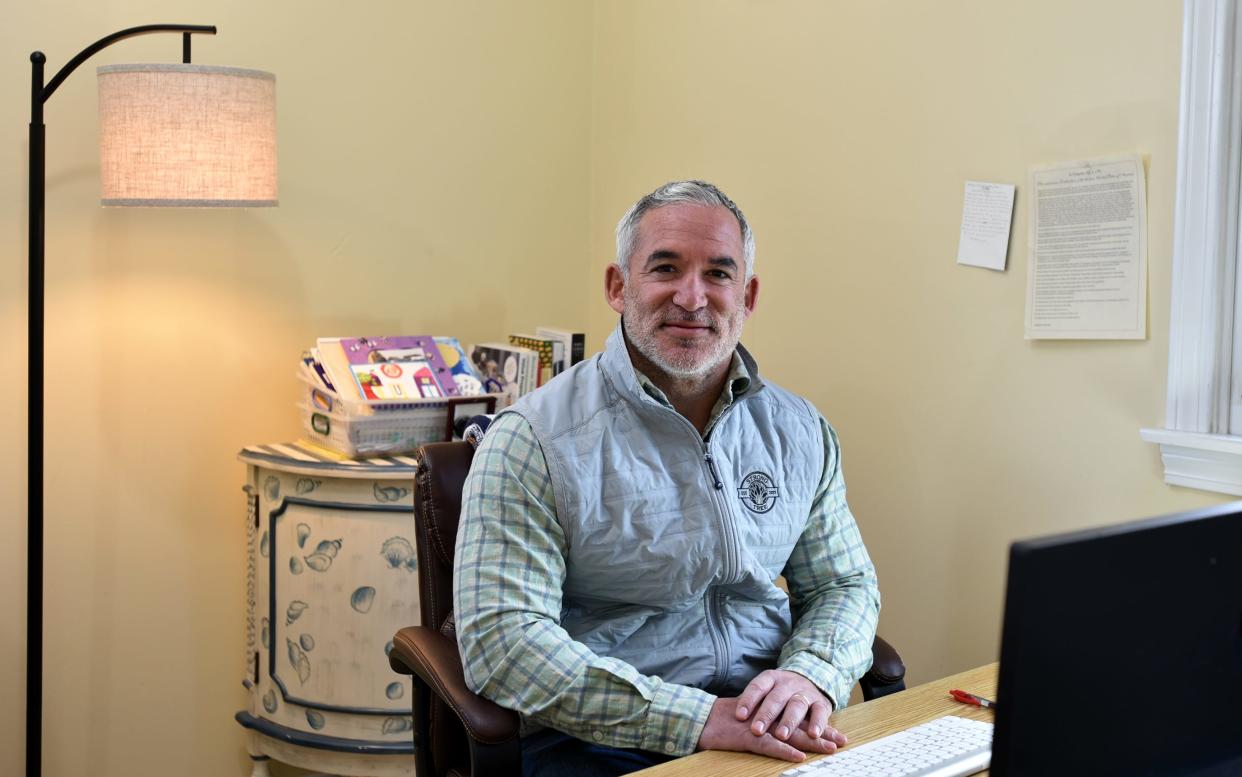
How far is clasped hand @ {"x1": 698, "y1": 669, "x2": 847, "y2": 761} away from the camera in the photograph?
1.42m

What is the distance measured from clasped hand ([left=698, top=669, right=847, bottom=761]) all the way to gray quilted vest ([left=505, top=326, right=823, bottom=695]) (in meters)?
0.18

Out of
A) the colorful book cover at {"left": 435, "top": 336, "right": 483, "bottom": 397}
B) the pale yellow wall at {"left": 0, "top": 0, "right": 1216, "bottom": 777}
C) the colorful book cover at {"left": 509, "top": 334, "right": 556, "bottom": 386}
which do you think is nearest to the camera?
the pale yellow wall at {"left": 0, "top": 0, "right": 1216, "bottom": 777}

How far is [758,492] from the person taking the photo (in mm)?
1870

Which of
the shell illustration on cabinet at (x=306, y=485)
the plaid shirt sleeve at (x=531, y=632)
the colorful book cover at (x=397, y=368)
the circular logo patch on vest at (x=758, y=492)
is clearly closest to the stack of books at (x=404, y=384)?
the colorful book cover at (x=397, y=368)

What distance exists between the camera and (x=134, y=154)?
2.48 meters

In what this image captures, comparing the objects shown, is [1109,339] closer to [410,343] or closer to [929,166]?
[929,166]

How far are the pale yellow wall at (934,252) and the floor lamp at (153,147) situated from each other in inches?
46.6

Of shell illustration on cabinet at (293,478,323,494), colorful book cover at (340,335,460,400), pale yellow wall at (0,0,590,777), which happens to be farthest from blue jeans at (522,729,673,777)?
pale yellow wall at (0,0,590,777)

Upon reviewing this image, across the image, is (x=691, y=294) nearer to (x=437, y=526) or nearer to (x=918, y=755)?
(x=437, y=526)

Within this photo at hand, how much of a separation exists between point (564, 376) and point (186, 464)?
1.44 meters

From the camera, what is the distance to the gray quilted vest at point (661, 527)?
5.78ft

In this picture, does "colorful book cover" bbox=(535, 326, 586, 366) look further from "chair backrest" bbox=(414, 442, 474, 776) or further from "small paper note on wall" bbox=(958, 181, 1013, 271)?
"chair backrest" bbox=(414, 442, 474, 776)

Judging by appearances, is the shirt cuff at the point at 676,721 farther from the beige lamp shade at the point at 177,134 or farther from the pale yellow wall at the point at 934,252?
the beige lamp shade at the point at 177,134

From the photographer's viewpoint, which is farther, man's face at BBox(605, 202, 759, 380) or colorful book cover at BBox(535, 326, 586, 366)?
colorful book cover at BBox(535, 326, 586, 366)
